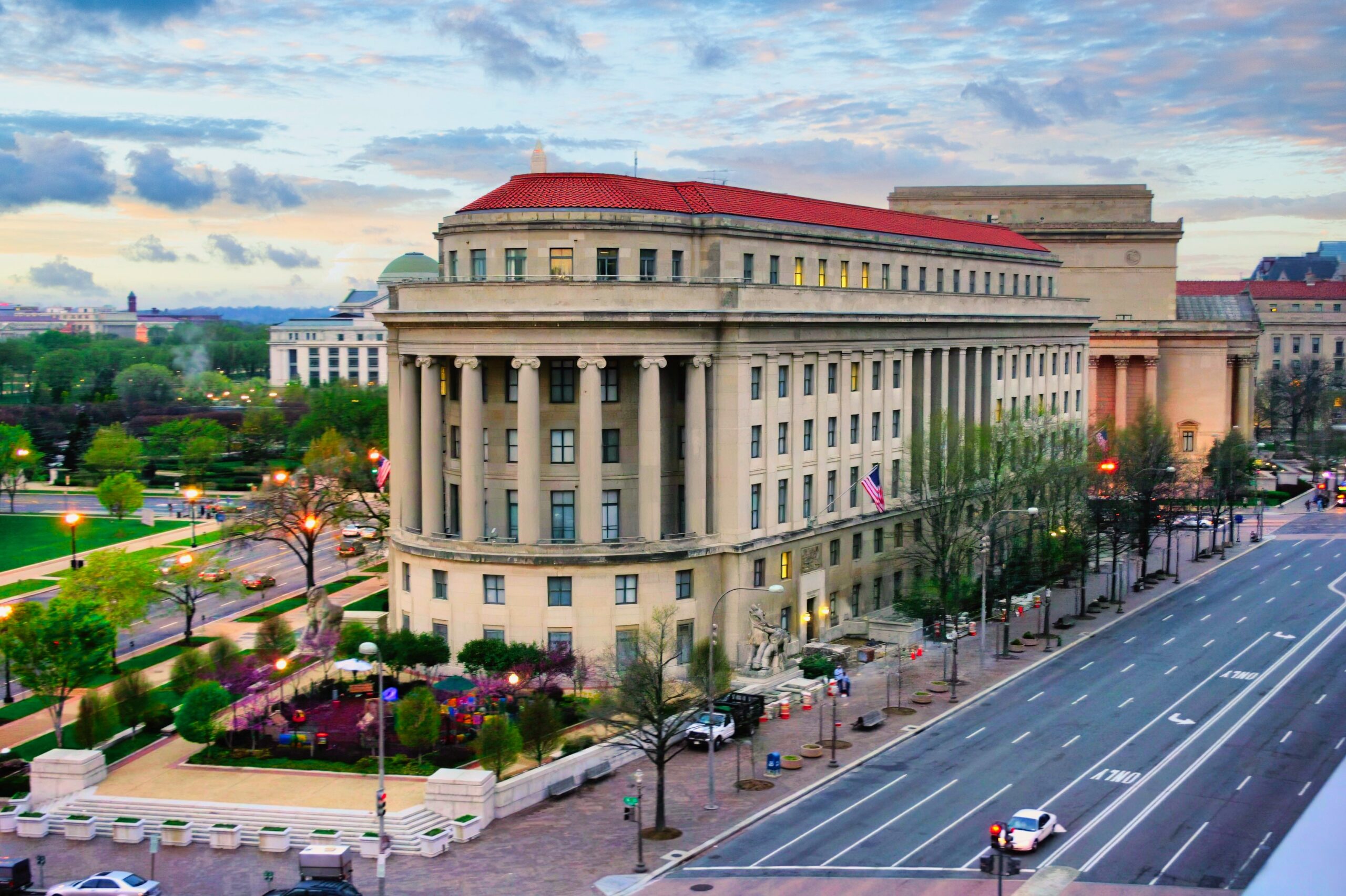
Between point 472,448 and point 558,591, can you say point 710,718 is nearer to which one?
point 558,591

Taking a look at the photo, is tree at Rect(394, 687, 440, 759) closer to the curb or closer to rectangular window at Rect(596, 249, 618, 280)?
the curb

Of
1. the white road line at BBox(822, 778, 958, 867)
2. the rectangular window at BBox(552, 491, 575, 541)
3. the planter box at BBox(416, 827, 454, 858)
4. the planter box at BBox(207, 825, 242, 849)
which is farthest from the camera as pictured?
the rectangular window at BBox(552, 491, 575, 541)

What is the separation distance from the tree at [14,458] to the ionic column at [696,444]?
78050 mm

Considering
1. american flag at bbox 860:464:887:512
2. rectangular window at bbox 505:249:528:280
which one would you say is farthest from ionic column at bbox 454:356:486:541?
american flag at bbox 860:464:887:512

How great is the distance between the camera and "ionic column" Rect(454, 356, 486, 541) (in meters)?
67.9

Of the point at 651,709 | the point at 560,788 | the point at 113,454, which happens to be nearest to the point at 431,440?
the point at 560,788

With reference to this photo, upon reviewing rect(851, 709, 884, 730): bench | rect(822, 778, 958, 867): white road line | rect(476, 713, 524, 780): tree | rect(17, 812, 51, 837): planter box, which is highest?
rect(476, 713, 524, 780): tree

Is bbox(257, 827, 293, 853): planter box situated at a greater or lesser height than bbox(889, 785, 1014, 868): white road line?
lesser

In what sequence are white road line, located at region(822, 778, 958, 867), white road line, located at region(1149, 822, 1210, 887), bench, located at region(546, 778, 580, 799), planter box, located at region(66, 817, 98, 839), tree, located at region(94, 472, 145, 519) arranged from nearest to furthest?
white road line, located at region(1149, 822, 1210, 887), white road line, located at region(822, 778, 958, 867), planter box, located at region(66, 817, 98, 839), bench, located at region(546, 778, 580, 799), tree, located at region(94, 472, 145, 519)

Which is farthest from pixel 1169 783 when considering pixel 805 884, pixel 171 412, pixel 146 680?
pixel 171 412

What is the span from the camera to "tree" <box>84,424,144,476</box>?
140 meters

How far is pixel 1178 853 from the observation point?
1752 inches

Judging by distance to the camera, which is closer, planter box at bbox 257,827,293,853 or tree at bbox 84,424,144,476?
planter box at bbox 257,827,293,853

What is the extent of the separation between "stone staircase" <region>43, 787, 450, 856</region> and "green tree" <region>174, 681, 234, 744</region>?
16.3 feet
